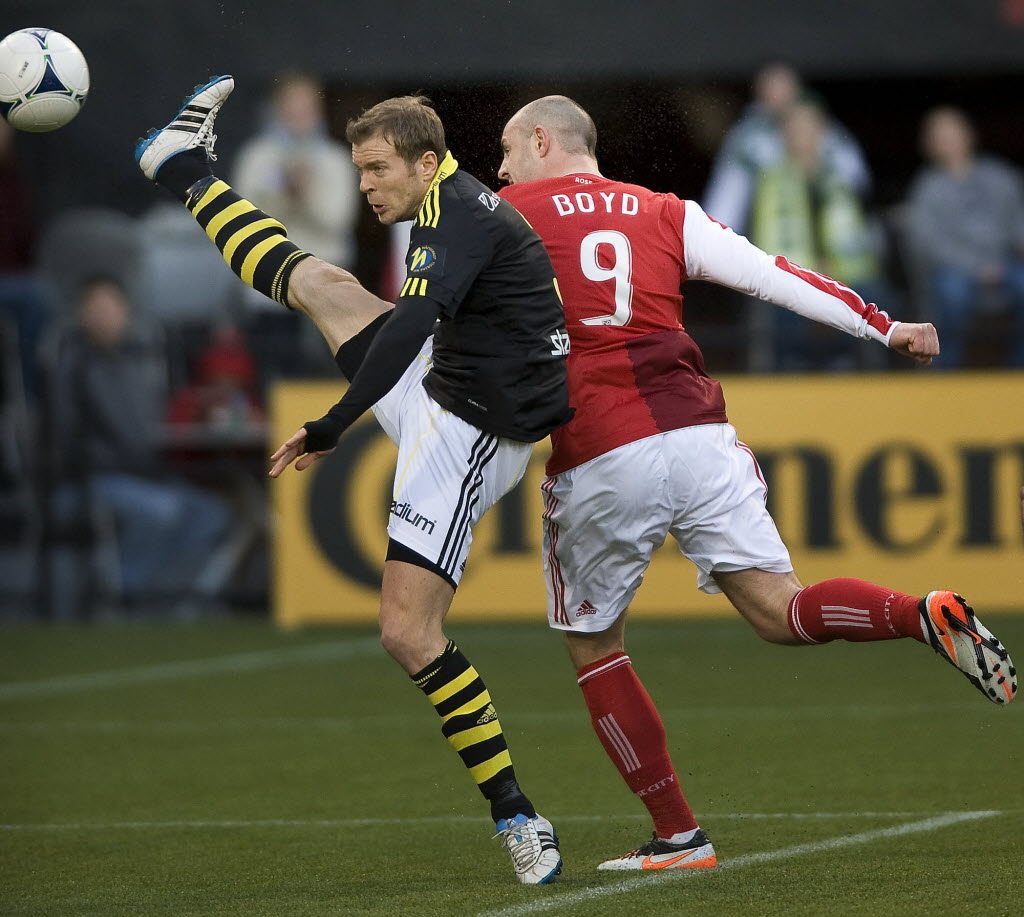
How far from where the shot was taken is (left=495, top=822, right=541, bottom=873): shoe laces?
5.38 meters

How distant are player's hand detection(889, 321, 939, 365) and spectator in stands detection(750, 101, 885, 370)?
7.09 metres

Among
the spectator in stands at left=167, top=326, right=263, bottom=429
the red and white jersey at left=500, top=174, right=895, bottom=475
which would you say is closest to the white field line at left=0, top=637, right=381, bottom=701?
the spectator in stands at left=167, top=326, right=263, bottom=429

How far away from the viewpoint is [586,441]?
18.6ft

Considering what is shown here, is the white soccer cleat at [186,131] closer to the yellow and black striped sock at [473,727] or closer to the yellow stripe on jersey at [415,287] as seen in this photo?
the yellow stripe on jersey at [415,287]

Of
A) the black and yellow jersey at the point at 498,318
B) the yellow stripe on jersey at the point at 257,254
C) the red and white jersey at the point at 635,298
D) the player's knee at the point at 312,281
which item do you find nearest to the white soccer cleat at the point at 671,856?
the red and white jersey at the point at 635,298

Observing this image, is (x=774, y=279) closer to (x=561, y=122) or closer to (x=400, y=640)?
(x=561, y=122)

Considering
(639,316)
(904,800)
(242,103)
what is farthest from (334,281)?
(242,103)

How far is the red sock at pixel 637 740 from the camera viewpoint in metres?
5.70

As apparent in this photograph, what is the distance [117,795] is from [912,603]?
3246 millimetres

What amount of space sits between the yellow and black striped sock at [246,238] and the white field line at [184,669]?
4.20 m

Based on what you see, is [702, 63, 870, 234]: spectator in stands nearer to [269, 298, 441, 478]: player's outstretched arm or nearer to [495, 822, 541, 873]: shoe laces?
[269, 298, 441, 478]: player's outstretched arm

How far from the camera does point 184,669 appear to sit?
1070 cm

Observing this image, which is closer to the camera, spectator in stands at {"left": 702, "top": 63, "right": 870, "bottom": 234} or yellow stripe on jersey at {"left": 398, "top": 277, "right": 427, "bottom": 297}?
yellow stripe on jersey at {"left": 398, "top": 277, "right": 427, "bottom": 297}

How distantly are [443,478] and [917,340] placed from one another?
139 cm
